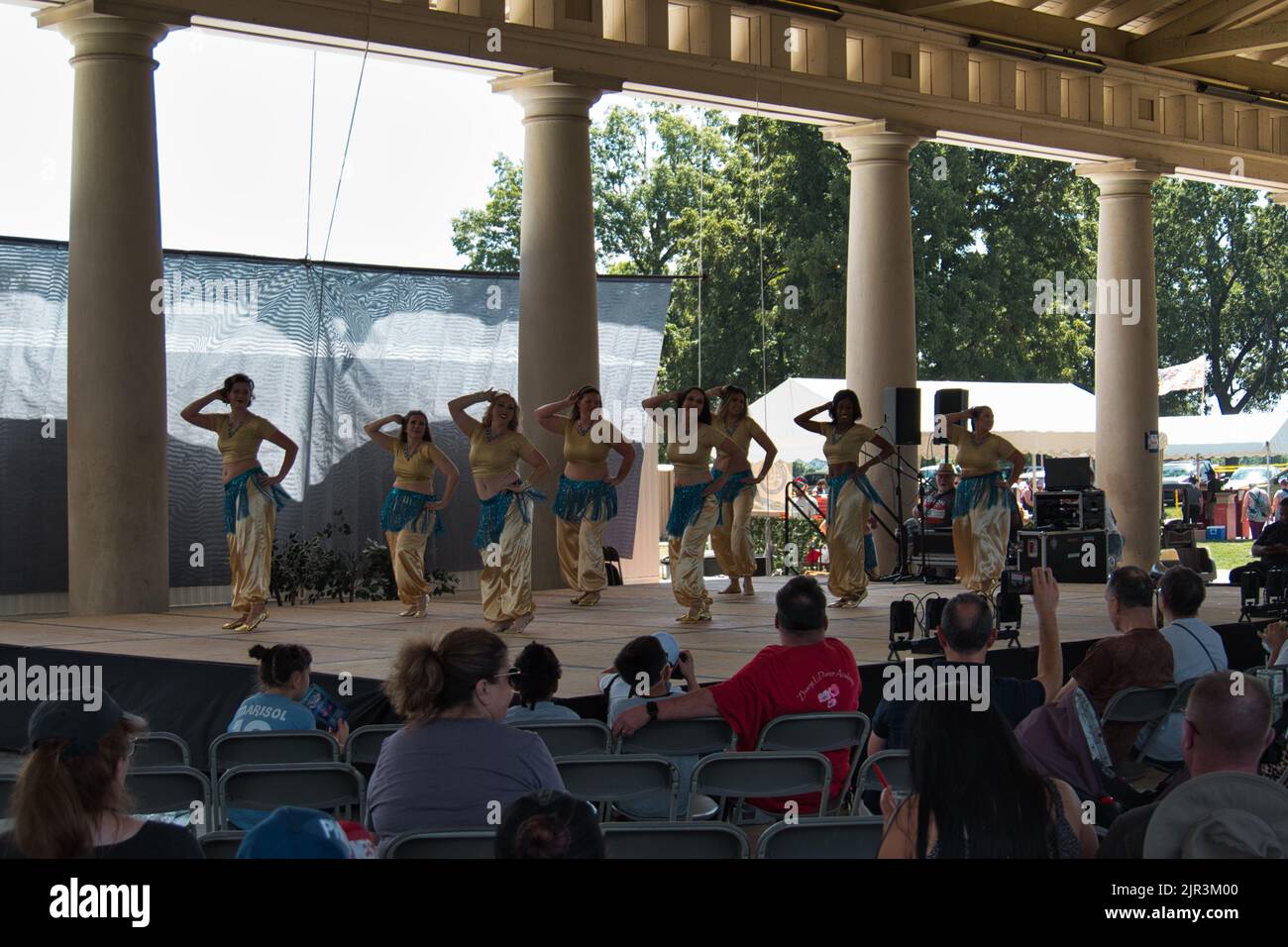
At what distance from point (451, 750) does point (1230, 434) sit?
27063 millimetres

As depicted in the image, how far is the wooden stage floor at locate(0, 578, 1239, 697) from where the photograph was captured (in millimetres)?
8820

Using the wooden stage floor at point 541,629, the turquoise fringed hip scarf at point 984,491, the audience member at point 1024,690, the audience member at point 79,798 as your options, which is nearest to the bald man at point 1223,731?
the audience member at point 1024,690

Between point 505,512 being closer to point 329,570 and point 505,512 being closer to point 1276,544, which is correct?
point 329,570

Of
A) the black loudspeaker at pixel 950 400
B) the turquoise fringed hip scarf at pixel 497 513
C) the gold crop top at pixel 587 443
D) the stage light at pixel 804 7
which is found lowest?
the turquoise fringed hip scarf at pixel 497 513

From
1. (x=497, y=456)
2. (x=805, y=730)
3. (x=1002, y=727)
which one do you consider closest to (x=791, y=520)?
(x=497, y=456)

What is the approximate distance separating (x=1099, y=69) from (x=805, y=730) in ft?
46.1

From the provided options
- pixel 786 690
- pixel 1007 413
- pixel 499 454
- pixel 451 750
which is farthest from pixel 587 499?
pixel 1007 413

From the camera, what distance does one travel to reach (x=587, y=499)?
12.2m

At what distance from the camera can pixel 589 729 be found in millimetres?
5145

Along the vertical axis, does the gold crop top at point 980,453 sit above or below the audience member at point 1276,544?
above

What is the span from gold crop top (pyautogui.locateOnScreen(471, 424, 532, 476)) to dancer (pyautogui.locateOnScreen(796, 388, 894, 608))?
2826 millimetres

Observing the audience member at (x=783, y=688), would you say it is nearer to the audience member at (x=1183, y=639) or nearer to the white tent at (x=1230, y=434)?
the audience member at (x=1183, y=639)

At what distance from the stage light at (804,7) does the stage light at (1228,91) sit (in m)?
5.99

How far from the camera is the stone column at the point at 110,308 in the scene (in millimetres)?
11352
